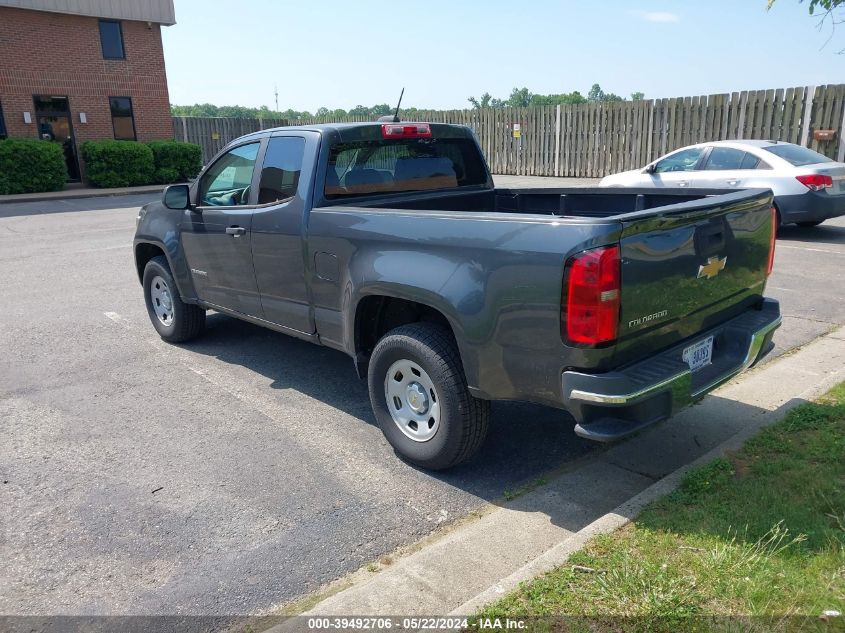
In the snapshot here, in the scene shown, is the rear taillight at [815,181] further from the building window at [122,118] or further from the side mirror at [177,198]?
the building window at [122,118]

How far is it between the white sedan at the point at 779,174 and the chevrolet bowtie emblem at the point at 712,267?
275 inches

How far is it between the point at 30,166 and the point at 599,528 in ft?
76.2

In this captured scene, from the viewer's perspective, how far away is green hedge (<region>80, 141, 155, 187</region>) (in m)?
23.1

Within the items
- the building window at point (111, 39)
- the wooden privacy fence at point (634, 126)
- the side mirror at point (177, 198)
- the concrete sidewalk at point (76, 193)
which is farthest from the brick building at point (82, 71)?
the side mirror at point (177, 198)

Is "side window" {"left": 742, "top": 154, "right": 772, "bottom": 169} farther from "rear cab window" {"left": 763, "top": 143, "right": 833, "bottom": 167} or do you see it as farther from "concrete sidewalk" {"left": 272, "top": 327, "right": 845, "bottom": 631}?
"concrete sidewalk" {"left": 272, "top": 327, "right": 845, "bottom": 631}

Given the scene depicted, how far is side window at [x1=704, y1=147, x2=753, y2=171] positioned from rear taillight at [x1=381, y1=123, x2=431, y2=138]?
736 centimetres

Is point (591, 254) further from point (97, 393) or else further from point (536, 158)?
point (536, 158)

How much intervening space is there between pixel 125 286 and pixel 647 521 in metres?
7.67

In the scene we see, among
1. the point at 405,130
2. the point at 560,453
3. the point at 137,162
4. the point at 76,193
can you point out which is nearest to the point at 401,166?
the point at 405,130

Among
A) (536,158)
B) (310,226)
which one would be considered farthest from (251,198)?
(536,158)

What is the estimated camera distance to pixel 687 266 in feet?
10.9

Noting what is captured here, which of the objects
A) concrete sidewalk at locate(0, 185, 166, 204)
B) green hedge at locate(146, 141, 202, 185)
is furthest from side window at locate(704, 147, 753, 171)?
green hedge at locate(146, 141, 202, 185)

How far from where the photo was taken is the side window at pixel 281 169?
4623 millimetres

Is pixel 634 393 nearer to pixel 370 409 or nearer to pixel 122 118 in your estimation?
pixel 370 409
